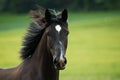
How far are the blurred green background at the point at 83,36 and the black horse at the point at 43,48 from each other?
0.44 m

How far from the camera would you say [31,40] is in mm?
8609

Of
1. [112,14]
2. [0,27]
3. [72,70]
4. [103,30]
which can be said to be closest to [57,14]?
[72,70]

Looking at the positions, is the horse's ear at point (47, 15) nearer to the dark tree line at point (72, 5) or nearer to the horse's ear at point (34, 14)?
the horse's ear at point (34, 14)

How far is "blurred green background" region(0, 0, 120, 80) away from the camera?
22.3 meters

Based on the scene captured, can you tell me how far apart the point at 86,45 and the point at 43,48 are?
25.2 m

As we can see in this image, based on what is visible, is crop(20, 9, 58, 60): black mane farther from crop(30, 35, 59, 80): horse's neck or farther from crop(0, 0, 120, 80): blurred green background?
crop(0, 0, 120, 80): blurred green background

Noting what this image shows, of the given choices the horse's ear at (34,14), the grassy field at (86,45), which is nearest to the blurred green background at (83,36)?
the grassy field at (86,45)

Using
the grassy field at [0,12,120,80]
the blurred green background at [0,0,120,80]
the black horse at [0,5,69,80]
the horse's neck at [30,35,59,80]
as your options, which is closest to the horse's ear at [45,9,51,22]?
the black horse at [0,5,69,80]

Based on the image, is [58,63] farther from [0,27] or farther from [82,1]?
[82,1]

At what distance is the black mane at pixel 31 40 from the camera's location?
854 cm

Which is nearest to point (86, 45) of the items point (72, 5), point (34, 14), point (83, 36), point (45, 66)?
point (83, 36)

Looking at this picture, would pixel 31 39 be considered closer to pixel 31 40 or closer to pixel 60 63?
pixel 31 40

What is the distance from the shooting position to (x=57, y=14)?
836 cm

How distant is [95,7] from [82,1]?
2.04 meters
